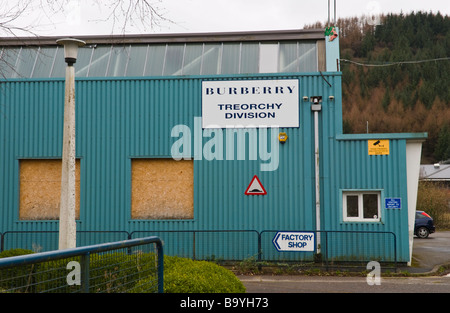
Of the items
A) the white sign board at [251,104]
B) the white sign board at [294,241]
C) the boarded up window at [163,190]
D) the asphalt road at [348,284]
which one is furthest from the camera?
the boarded up window at [163,190]

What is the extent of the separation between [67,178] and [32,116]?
6.65 meters

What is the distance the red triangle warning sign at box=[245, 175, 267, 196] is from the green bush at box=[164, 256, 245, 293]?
6765 mm

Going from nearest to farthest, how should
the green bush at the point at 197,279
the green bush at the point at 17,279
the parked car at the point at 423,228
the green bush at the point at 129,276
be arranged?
the green bush at the point at 17,279, the green bush at the point at 129,276, the green bush at the point at 197,279, the parked car at the point at 423,228

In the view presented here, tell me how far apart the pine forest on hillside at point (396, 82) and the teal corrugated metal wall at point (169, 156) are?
78490 millimetres

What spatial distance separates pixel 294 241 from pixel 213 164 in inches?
124

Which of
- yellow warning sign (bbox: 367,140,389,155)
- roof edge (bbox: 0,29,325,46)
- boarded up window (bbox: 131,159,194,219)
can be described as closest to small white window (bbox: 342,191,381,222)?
yellow warning sign (bbox: 367,140,389,155)

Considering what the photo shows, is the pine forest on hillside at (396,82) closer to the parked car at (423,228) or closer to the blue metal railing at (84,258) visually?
the parked car at (423,228)

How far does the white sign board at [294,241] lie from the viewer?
13.9 metres

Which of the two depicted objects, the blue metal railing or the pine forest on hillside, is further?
the pine forest on hillside

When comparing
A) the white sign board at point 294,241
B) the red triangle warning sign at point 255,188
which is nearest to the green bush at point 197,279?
the white sign board at point 294,241

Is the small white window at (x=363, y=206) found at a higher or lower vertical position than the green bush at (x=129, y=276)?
higher

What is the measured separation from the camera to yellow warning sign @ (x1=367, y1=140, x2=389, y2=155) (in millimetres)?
14398

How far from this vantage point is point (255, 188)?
14602mm

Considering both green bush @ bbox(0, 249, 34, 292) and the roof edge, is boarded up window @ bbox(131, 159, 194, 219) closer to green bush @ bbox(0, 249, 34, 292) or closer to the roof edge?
the roof edge
